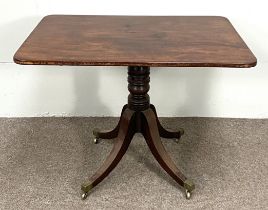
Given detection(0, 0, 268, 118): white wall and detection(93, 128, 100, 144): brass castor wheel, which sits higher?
detection(0, 0, 268, 118): white wall

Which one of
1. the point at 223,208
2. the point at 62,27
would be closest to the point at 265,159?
the point at 223,208

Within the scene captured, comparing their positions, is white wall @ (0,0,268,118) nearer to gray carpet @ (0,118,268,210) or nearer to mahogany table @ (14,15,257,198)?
gray carpet @ (0,118,268,210)

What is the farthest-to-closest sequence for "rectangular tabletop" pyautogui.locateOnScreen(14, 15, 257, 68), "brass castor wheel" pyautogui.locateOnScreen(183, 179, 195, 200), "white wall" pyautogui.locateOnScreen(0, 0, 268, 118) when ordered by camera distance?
"white wall" pyautogui.locateOnScreen(0, 0, 268, 118) → "brass castor wheel" pyautogui.locateOnScreen(183, 179, 195, 200) → "rectangular tabletop" pyautogui.locateOnScreen(14, 15, 257, 68)

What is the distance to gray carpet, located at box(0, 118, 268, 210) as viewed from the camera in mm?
1521

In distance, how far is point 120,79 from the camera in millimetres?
2020

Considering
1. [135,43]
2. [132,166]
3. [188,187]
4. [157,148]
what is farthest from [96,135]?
[135,43]

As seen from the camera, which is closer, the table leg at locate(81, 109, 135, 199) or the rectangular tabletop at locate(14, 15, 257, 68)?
the rectangular tabletop at locate(14, 15, 257, 68)

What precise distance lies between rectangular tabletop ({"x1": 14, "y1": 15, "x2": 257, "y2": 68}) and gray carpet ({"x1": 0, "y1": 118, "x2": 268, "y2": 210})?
63 centimetres

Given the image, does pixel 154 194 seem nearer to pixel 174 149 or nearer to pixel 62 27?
pixel 174 149

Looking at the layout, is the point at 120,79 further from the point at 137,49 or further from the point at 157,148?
the point at 137,49

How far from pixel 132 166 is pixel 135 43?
25.6 inches

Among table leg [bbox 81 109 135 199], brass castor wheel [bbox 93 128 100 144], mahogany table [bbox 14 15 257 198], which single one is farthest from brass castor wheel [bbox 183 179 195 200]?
brass castor wheel [bbox 93 128 100 144]

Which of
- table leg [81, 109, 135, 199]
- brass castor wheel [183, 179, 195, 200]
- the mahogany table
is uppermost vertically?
the mahogany table

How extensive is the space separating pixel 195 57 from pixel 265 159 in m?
0.83
